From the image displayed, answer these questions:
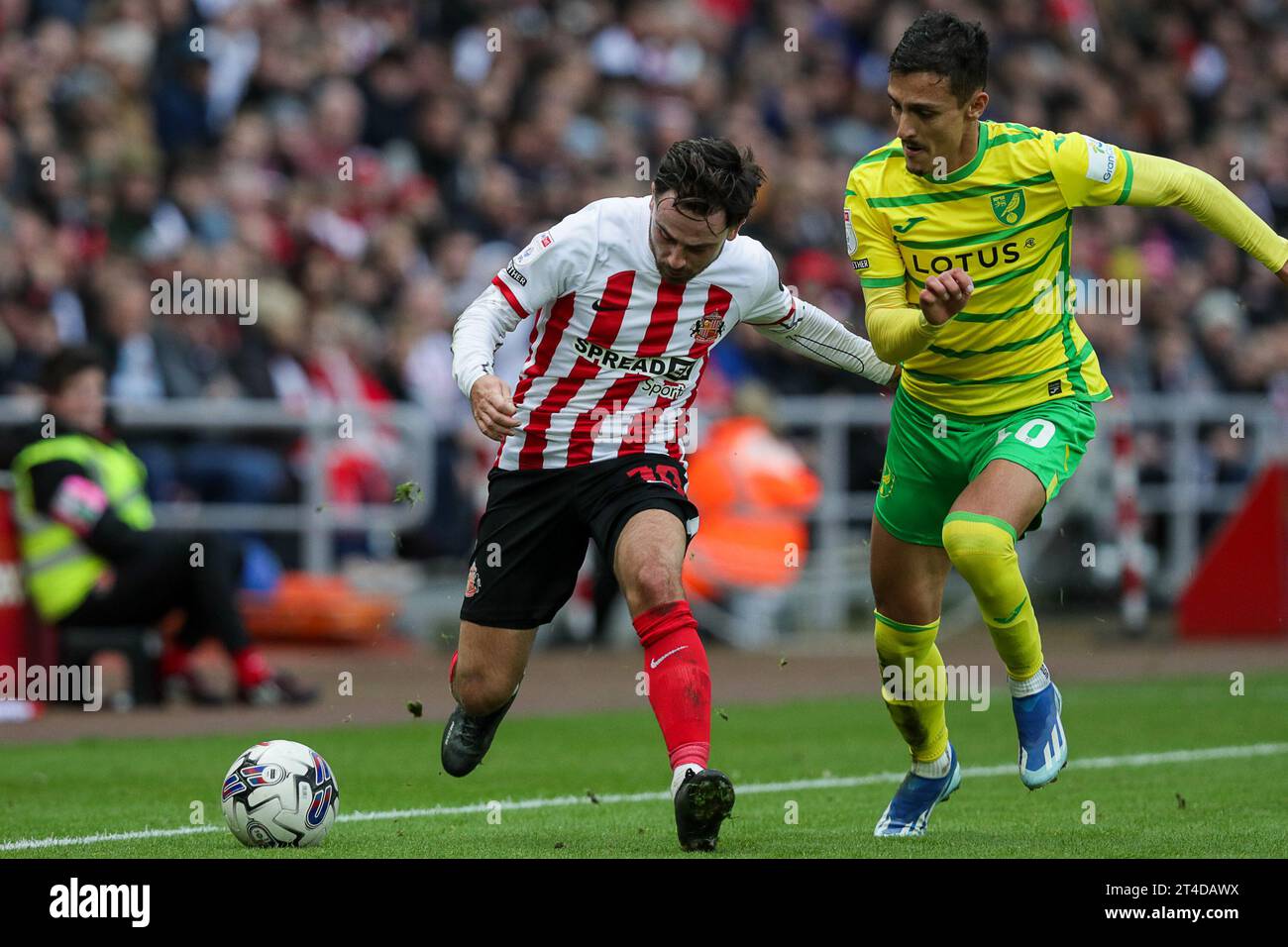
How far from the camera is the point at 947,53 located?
6.51m

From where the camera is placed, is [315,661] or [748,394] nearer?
[315,661]

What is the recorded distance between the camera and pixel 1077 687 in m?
13.0

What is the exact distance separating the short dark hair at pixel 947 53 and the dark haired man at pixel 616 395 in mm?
596

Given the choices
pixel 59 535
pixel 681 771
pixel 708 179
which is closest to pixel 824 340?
pixel 708 179

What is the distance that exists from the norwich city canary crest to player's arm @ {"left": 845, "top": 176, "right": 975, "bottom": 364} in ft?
1.15

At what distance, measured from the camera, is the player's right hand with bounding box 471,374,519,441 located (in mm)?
6027

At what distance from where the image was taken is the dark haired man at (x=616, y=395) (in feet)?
21.1

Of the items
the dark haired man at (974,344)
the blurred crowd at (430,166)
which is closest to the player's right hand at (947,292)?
the dark haired man at (974,344)

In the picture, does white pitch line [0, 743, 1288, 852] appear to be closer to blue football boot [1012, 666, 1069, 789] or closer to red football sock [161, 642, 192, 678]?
blue football boot [1012, 666, 1069, 789]

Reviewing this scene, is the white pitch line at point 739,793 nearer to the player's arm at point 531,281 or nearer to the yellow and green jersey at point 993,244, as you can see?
the player's arm at point 531,281

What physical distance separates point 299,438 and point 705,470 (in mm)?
3109

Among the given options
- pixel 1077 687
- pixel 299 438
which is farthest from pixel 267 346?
pixel 1077 687

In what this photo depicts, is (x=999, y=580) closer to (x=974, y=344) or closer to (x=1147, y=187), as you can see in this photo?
(x=974, y=344)

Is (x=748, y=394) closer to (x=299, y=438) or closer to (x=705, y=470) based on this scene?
(x=705, y=470)
